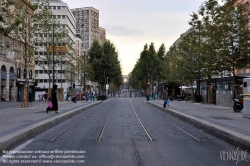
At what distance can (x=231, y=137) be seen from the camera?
33.0 ft

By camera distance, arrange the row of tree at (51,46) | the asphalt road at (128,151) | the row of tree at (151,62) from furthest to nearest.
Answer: the row of tree at (151,62)
the row of tree at (51,46)
the asphalt road at (128,151)

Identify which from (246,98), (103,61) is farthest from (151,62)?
(246,98)

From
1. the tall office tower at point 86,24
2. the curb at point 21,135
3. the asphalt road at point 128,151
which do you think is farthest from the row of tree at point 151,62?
the tall office tower at point 86,24

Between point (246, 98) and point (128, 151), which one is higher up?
point (246, 98)

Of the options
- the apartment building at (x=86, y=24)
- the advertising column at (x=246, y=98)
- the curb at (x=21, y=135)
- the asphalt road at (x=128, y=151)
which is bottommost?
the asphalt road at (x=128, y=151)

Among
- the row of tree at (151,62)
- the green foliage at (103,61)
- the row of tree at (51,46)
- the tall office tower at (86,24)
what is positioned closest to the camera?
the row of tree at (51,46)

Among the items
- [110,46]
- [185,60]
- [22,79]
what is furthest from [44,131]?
[110,46]

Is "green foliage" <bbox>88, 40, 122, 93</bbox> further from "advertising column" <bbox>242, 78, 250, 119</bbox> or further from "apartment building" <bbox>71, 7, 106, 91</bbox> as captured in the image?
"apartment building" <bbox>71, 7, 106, 91</bbox>

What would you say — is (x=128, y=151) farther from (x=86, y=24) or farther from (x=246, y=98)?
(x=86, y=24)

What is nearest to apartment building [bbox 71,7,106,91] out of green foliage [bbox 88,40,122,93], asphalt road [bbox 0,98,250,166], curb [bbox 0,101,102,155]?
green foliage [bbox 88,40,122,93]

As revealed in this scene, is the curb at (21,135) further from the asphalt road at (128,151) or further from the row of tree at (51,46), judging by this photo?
the row of tree at (51,46)

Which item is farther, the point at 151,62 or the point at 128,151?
the point at 151,62

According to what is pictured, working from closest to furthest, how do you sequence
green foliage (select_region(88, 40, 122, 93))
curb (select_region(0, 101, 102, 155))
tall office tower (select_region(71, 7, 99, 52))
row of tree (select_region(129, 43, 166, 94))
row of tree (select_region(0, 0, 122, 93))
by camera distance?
curb (select_region(0, 101, 102, 155))
row of tree (select_region(0, 0, 122, 93))
green foliage (select_region(88, 40, 122, 93))
row of tree (select_region(129, 43, 166, 94))
tall office tower (select_region(71, 7, 99, 52))

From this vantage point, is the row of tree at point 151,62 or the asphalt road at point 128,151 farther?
the row of tree at point 151,62
